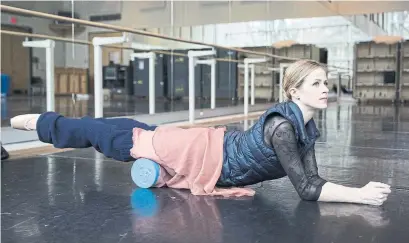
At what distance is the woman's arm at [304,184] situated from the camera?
1.37 meters

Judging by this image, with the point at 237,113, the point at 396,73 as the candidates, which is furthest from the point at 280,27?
the point at 237,113

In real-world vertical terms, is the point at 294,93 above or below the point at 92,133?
above

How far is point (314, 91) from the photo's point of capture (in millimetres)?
1436

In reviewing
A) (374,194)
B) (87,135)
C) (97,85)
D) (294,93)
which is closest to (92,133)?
(87,135)

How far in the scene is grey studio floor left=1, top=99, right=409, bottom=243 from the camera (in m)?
1.10

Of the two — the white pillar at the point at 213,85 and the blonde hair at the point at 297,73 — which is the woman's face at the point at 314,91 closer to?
the blonde hair at the point at 297,73

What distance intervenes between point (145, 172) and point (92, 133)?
0.22 metres

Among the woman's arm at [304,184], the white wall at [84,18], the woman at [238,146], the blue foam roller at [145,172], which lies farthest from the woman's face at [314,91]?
the white wall at [84,18]

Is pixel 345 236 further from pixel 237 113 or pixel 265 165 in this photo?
pixel 237 113

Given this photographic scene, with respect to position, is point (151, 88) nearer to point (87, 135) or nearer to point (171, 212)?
point (87, 135)

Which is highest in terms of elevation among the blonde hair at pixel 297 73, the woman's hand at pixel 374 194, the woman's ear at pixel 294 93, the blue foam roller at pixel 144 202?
the blonde hair at pixel 297 73

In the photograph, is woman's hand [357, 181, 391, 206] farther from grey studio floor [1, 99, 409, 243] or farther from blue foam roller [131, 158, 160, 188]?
blue foam roller [131, 158, 160, 188]

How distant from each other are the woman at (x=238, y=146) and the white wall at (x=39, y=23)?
4.18 feet

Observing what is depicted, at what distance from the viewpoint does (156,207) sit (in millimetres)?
1366
